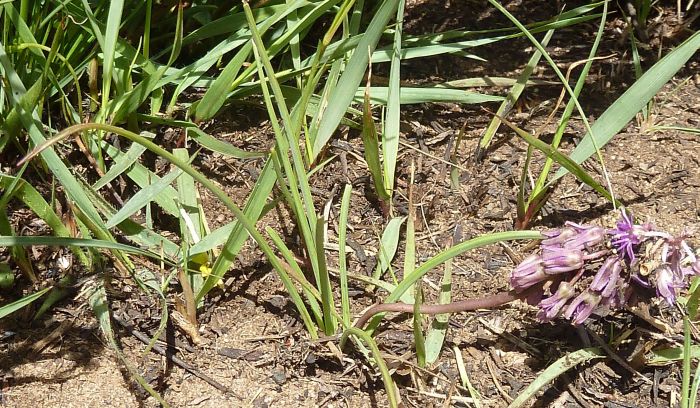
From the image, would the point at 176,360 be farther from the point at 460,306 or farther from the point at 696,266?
the point at 696,266

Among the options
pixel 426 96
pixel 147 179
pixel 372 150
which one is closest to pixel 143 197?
pixel 147 179

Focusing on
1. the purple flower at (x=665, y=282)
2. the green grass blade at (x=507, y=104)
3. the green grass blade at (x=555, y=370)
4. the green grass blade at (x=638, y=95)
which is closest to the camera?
the purple flower at (x=665, y=282)

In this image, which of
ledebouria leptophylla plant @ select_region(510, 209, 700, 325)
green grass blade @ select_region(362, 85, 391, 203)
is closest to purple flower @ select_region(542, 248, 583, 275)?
ledebouria leptophylla plant @ select_region(510, 209, 700, 325)

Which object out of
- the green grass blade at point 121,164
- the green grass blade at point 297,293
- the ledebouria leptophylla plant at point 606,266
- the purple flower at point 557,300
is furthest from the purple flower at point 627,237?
the green grass blade at point 121,164

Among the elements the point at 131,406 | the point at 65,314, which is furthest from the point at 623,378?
the point at 65,314

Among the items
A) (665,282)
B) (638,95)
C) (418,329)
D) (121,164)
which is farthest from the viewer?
(121,164)

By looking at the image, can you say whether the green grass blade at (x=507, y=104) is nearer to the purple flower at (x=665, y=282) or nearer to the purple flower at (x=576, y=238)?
the purple flower at (x=576, y=238)
